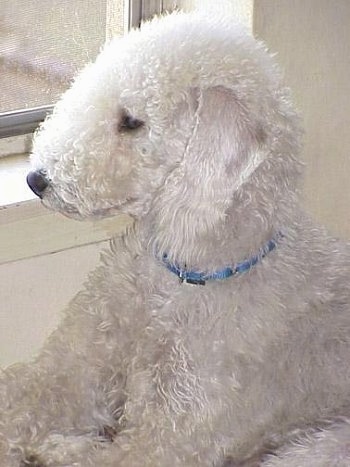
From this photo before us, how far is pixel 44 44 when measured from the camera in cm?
178

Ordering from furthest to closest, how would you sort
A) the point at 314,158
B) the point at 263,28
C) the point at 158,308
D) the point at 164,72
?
the point at 314,158, the point at 263,28, the point at 158,308, the point at 164,72

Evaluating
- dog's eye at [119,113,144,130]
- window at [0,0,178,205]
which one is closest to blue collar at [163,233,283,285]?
dog's eye at [119,113,144,130]

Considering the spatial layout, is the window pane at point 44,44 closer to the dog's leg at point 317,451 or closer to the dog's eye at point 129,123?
the dog's eye at point 129,123

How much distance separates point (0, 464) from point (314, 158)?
0.73 metres

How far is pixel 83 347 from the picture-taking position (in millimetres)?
1417

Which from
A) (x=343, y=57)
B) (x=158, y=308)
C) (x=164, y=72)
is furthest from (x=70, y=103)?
(x=343, y=57)

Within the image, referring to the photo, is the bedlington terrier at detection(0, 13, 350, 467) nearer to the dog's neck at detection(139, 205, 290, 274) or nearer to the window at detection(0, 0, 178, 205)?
the dog's neck at detection(139, 205, 290, 274)

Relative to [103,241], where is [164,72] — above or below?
above

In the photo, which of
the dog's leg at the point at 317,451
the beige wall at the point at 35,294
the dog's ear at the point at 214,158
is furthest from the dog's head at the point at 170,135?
the beige wall at the point at 35,294

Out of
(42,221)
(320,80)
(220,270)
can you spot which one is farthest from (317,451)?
(320,80)

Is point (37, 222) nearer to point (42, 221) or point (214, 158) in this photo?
point (42, 221)

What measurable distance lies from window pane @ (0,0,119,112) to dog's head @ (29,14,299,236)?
46cm

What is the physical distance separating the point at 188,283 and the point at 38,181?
0.21 metres

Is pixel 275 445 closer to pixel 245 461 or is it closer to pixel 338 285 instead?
pixel 245 461
